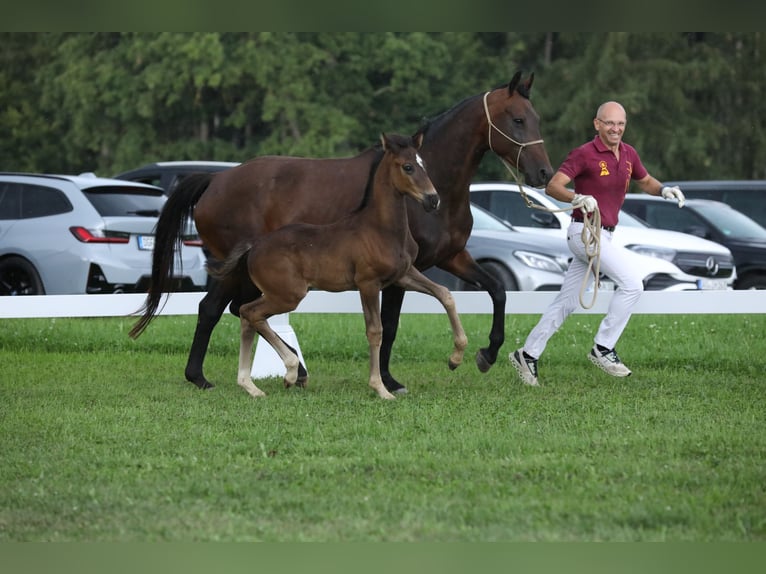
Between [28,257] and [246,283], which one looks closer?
[246,283]

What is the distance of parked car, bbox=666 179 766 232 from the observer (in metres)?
20.1

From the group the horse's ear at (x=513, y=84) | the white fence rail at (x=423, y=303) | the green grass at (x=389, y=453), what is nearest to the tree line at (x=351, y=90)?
the white fence rail at (x=423, y=303)

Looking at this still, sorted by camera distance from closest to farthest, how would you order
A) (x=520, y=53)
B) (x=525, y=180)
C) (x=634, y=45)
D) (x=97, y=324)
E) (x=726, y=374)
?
1. (x=525, y=180)
2. (x=726, y=374)
3. (x=97, y=324)
4. (x=634, y=45)
5. (x=520, y=53)

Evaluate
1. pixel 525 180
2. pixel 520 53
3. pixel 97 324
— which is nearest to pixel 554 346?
pixel 525 180

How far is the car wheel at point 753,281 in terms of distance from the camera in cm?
1850

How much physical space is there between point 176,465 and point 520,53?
30.6 meters

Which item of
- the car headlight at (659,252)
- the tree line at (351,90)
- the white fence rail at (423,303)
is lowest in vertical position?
the tree line at (351,90)

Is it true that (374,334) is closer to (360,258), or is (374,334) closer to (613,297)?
(360,258)

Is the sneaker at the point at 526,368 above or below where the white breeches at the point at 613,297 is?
below

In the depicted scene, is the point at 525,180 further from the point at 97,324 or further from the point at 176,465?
the point at 97,324

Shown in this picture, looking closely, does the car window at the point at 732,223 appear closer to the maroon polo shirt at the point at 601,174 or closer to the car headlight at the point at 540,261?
the car headlight at the point at 540,261

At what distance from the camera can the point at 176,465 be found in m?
6.81

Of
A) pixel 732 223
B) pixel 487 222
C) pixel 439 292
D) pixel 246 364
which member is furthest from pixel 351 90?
pixel 439 292

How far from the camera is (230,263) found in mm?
9375
